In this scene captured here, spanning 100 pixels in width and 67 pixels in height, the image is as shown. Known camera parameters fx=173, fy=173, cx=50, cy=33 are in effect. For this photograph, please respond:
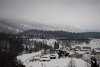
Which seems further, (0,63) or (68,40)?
(68,40)

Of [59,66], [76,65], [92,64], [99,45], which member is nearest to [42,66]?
[59,66]

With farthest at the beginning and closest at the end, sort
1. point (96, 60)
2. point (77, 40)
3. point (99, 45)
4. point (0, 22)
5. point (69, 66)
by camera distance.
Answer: point (77, 40) → point (99, 45) → point (96, 60) → point (69, 66) → point (0, 22)

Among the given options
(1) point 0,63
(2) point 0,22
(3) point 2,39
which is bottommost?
(1) point 0,63

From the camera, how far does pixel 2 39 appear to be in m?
3.52

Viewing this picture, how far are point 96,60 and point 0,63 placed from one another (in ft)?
10.8

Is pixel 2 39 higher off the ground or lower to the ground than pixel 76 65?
higher

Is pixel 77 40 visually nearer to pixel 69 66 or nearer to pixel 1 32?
pixel 69 66

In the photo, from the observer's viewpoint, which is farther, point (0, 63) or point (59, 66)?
point (59, 66)

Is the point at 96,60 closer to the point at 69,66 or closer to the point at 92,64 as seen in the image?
the point at 92,64

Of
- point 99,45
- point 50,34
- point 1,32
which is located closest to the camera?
point 1,32

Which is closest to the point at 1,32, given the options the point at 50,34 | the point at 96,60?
the point at 96,60

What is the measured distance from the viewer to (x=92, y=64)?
511 centimetres

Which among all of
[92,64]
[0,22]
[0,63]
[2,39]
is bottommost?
[92,64]

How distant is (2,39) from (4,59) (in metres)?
0.42
